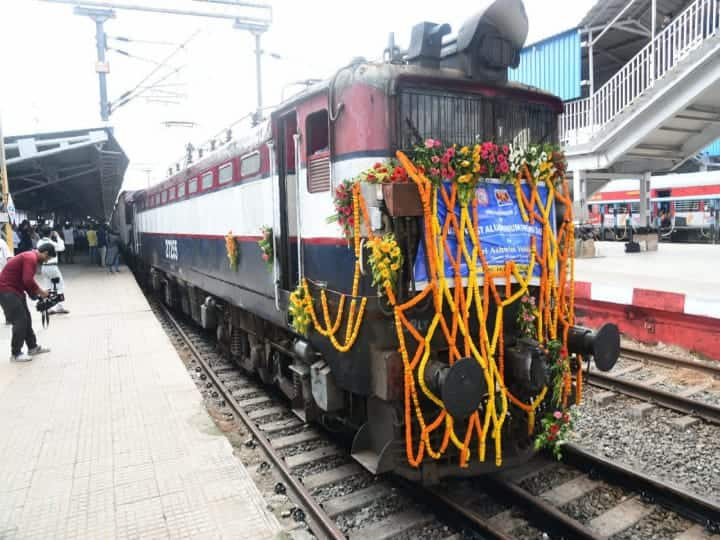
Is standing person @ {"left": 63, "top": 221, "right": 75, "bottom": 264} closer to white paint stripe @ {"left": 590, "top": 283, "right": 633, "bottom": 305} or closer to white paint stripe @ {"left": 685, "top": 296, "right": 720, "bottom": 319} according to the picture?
white paint stripe @ {"left": 590, "top": 283, "right": 633, "bottom": 305}

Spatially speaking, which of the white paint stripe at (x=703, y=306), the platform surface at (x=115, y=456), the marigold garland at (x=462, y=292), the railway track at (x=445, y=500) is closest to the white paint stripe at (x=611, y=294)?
the white paint stripe at (x=703, y=306)

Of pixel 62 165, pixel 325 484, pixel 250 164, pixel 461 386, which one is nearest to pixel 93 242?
pixel 62 165

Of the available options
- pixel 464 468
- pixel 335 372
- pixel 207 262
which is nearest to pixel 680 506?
pixel 464 468

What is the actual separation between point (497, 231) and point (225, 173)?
4571 mm

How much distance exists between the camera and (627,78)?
14.8 metres

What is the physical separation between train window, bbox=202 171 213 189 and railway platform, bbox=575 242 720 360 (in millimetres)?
7125

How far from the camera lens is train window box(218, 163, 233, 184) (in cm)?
759

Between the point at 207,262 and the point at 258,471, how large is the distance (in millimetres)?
4674

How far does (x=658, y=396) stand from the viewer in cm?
693

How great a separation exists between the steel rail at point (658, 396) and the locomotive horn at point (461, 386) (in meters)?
2.59

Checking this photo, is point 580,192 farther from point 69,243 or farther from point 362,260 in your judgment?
point 69,243

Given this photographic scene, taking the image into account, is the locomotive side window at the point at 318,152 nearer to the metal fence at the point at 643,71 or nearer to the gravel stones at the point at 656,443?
the gravel stones at the point at 656,443

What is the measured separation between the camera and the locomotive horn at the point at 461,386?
3893 mm

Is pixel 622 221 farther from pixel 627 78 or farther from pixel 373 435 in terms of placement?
pixel 373 435
